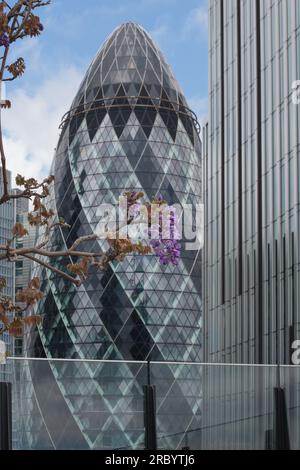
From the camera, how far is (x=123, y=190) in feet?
378

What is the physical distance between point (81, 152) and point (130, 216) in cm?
10633

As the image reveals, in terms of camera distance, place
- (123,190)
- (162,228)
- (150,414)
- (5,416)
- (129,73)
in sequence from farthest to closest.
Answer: (129,73)
(123,190)
(150,414)
(5,416)
(162,228)

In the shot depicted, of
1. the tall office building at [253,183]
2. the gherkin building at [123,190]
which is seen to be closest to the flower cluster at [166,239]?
the tall office building at [253,183]

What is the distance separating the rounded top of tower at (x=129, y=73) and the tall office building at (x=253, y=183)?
178ft

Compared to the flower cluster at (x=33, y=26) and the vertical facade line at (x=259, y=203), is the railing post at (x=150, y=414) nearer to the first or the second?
the flower cluster at (x=33, y=26)

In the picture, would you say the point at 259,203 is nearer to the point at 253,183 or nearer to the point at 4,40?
the point at 253,183

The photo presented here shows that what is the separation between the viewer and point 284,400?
1766 cm

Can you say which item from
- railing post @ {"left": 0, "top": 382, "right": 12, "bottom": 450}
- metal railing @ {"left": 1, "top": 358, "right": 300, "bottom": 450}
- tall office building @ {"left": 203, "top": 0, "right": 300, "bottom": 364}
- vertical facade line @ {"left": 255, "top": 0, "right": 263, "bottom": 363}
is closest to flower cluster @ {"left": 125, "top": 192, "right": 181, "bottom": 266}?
metal railing @ {"left": 1, "top": 358, "right": 300, "bottom": 450}

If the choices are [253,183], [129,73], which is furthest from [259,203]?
[129,73]

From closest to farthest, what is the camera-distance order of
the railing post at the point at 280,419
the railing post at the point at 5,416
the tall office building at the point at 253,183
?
the railing post at the point at 5,416, the railing post at the point at 280,419, the tall office building at the point at 253,183

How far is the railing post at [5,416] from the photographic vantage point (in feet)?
52.5

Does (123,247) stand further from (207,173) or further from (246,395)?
(207,173)

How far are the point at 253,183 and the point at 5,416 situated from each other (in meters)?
37.9

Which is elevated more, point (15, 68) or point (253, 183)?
point (253, 183)
